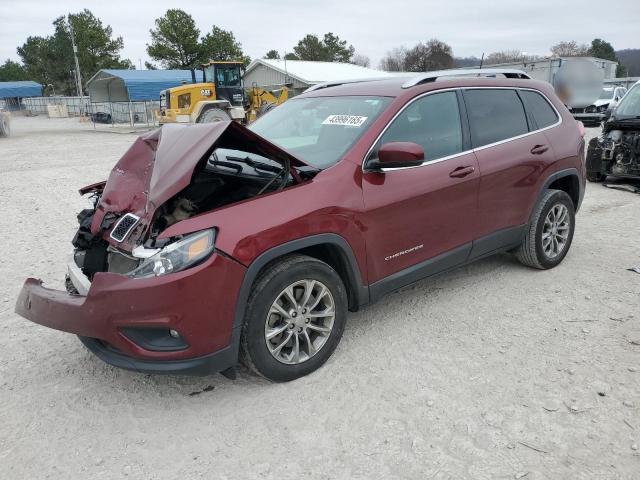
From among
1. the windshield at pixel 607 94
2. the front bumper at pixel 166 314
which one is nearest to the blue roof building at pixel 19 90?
the windshield at pixel 607 94

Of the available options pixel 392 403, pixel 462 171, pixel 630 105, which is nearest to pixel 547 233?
pixel 462 171

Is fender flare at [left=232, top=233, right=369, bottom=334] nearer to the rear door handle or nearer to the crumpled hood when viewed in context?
the crumpled hood

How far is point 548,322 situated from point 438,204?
125cm

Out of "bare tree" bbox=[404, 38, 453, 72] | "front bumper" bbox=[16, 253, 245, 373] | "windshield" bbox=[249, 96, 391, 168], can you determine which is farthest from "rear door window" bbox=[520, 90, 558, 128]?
"bare tree" bbox=[404, 38, 453, 72]

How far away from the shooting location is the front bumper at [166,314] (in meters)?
2.60

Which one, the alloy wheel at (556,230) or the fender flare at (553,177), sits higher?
the fender flare at (553,177)

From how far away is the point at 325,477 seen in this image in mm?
2406

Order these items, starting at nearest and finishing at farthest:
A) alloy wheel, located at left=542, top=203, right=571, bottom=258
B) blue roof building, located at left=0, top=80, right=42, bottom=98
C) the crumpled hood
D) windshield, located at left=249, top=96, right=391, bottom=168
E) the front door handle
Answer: the crumpled hood → windshield, located at left=249, top=96, right=391, bottom=168 → the front door handle → alloy wheel, located at left=542, top=203, right=571, bottom=258 → blue roof building, located at left=0, top=80, right=42, bottom=98

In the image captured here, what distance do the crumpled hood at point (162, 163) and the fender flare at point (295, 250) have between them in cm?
51

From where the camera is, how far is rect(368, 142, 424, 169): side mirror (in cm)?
316

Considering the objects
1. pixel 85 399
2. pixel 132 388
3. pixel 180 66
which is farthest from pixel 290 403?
pixel 180 66

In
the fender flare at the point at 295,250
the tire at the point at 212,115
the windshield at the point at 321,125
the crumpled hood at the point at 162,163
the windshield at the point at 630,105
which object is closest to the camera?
the fender flare at the point at 295,250

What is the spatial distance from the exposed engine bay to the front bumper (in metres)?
0.27

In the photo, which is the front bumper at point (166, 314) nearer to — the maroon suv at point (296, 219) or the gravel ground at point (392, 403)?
the maroon suv at point (296, 219)
